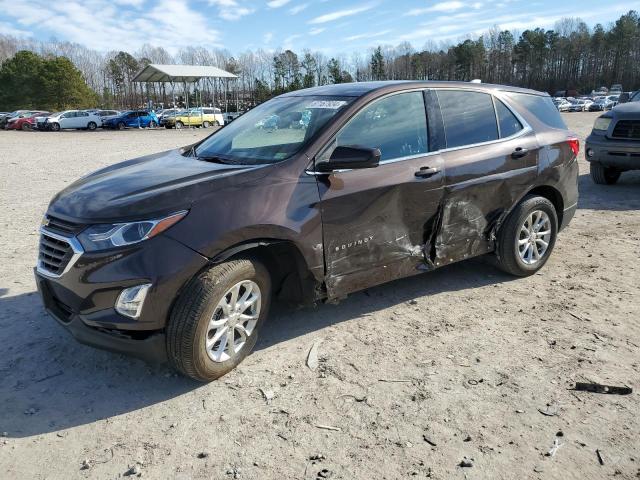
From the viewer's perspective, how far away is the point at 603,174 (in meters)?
9.99

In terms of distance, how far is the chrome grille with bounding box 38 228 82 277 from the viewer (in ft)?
10.4

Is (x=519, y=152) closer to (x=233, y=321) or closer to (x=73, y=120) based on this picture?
(x=233, y=321)

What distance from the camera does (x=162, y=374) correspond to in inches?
140

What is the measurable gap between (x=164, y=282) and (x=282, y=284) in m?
1.00

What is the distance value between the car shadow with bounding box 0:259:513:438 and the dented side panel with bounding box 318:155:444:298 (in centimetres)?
55

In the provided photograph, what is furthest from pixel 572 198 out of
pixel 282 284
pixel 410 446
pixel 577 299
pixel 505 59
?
pixel 505 59

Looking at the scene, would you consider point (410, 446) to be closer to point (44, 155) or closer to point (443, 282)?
point (443, 282)

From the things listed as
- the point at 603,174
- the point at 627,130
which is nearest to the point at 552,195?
the point at 627,130

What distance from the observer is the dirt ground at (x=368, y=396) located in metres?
2.71

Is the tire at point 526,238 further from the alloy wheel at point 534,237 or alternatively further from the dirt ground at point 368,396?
the dirt ground at point 368,396

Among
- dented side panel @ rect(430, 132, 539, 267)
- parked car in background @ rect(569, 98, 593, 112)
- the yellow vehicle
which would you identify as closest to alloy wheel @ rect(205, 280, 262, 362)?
dented side panel @ rect(430, 132, 539, 267)

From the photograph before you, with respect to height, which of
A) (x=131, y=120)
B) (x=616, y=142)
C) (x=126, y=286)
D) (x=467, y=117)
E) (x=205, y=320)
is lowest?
(x=205, y=320)

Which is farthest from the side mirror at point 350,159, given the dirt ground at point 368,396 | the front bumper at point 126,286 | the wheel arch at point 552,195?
the wheel arch at point 552,195

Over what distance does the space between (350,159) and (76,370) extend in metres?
2.33
